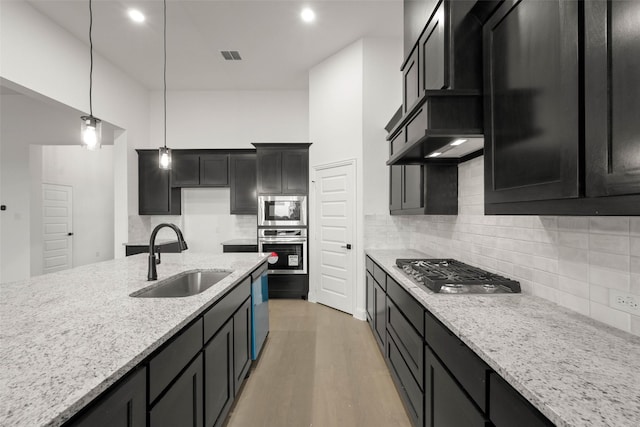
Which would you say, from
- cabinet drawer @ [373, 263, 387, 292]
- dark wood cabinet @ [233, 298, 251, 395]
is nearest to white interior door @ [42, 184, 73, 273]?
dark wood cabinet @ [233, 298, 251, 395]

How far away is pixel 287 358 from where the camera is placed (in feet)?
9.12

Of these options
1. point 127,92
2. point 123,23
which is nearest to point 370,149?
point 123,23

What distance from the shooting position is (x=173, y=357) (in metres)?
1.16

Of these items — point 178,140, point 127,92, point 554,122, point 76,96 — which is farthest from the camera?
point 178,140

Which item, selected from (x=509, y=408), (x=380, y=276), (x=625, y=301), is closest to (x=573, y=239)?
(x=625, y=301)

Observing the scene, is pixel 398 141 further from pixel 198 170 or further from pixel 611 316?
pixel 198 170

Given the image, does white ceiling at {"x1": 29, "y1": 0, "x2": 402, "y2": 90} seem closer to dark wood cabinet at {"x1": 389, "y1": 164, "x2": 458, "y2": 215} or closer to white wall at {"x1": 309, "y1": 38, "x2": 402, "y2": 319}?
white wall at {"x1": 309, "y1": 38, "x2": 402, "y2": 319}

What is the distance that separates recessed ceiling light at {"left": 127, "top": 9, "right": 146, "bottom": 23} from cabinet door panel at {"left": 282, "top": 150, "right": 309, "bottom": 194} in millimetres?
2416

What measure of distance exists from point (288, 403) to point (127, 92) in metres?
5.37

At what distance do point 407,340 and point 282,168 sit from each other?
3.42 meters

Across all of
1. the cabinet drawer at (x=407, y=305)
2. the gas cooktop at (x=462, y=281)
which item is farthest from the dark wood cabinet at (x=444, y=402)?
the gas cooktop at (x=462, y=281)

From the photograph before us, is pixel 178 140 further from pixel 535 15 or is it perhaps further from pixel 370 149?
pixel 535 15

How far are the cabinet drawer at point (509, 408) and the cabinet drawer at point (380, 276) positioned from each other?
63.7 inches

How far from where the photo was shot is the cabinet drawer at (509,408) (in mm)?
742
